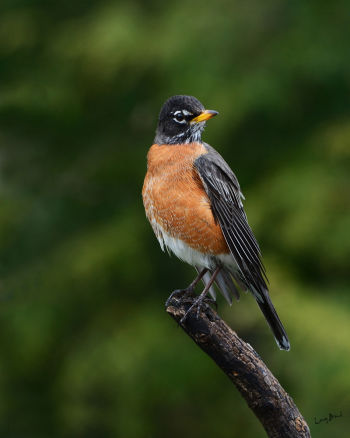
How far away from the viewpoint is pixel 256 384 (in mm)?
3801

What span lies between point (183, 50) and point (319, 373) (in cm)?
356

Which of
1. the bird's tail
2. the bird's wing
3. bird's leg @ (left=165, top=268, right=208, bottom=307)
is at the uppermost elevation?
the bird's wing

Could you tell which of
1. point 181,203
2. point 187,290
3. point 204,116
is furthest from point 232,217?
point 204,116

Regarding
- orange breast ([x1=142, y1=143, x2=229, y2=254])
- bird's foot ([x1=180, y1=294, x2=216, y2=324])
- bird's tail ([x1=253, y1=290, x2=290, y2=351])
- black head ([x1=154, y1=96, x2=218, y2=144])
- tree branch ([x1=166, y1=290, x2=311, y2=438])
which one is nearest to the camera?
tree branch ([x1=166, y1=290, x2=311, y2=438])

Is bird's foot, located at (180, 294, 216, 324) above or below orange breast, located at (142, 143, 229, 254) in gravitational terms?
below

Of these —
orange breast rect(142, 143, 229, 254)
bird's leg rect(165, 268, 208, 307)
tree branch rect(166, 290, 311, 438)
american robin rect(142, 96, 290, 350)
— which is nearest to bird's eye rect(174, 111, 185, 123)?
american robin rect(142, 96, 290, 350)

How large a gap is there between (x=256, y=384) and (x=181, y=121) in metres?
2.06

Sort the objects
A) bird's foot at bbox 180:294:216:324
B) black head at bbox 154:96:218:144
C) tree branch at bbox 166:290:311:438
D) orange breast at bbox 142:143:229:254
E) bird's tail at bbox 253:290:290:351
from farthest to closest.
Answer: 1. black head at bbox 154:96:218:144
2. orange breast at bbox 142:143:229:254
3. bird's tail at bbox 253:290:290:351
4. bird's foot at bbox 180:294:216:324
5. tree branch at bbox 166:290:311:438

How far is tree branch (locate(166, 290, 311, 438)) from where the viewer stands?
3771mm

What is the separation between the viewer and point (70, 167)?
7.89 m

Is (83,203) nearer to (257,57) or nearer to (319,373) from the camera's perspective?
(257,57)

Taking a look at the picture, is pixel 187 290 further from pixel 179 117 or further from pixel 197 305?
pixel 179 117

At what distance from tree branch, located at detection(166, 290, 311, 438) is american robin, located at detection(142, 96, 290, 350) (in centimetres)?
45

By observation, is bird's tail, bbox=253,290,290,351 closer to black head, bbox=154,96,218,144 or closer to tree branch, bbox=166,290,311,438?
tree branch, bbox=166,290,311,438
